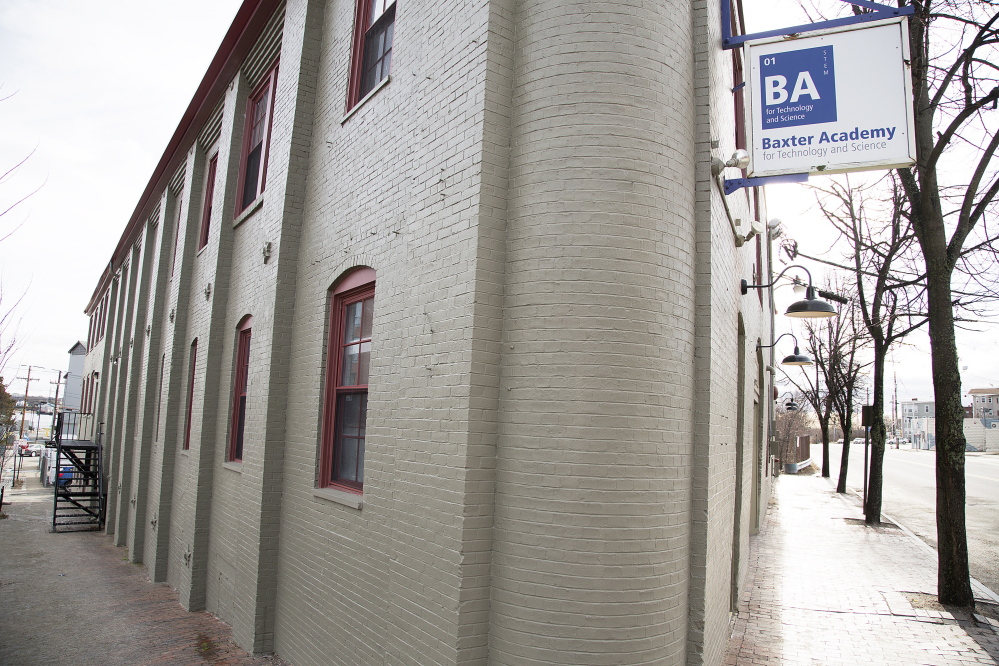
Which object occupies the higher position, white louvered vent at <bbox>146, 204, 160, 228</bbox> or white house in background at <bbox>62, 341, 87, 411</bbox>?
white louvered vent at <bbox>146, 204, 160, 228</bbox>

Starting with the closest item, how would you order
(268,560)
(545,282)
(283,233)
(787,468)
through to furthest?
(545,282) < (268,560) < (283,233) < (787,468)

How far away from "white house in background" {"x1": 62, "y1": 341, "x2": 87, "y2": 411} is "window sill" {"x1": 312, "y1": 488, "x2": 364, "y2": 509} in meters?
61.2

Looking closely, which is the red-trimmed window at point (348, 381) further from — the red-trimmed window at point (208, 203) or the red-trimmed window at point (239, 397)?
the red-trimmed window at point (208, 203)

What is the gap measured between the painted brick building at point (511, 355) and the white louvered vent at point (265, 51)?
253cm

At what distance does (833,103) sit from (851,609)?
656cm

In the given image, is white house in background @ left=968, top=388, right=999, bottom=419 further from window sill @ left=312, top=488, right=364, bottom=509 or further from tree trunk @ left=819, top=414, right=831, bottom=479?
window sill @ left=312, top=488, right=364, bottom=509

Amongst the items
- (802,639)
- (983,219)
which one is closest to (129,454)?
(802,639)

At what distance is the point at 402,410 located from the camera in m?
4.66

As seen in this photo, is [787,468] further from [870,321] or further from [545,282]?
[545,282]

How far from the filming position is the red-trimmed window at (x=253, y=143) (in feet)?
31.7

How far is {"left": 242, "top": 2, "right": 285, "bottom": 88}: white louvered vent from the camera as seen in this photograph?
882 centimetres

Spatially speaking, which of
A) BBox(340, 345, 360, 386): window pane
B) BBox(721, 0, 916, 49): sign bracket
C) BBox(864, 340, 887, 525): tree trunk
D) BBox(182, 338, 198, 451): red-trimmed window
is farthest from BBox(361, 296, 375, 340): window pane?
BBox(864, 340, 887, 525): tree trunk

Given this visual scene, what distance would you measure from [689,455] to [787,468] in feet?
110

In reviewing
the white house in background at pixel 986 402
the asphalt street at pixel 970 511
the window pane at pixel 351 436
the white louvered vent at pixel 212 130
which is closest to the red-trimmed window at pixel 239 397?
the window pane at pixel 351 436
